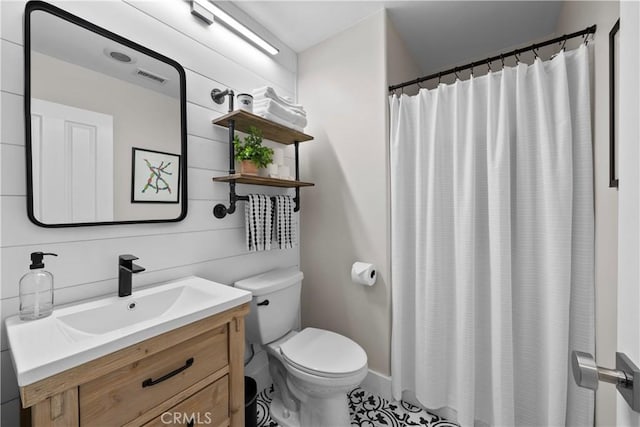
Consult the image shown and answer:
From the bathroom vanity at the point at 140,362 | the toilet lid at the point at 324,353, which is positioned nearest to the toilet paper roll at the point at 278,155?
the bathroom vanity at the point at 140,362

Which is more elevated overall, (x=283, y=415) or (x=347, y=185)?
(x=347, y=185)

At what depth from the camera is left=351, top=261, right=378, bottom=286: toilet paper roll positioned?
1.75 metres

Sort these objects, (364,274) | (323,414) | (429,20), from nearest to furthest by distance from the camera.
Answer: (323,414)
(364,274)
(429,20)

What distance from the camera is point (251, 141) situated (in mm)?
1604

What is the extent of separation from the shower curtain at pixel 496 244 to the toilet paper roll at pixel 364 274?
0.48ft

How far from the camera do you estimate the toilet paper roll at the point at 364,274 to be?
5.73 feet

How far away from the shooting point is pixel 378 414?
1.65 meters

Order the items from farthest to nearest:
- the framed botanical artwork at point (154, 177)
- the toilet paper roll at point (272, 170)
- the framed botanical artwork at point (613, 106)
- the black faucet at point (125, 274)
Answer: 1. the toilet paper roll at point (272, 170)
2. the framed botanical artwork at point (154, 177)
3. the black faucet at point (125, 274)
4. the framed botanical artwork at point (613, 106)

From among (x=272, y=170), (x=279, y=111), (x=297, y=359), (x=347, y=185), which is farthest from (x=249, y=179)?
(x=297, y=359)

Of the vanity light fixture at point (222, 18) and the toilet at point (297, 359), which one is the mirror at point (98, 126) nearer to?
the vanity light fixture at point (222, 18)

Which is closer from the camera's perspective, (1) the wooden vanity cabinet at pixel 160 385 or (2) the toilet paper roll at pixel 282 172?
(1) the wooden vanity cabinet at pixel 160 385

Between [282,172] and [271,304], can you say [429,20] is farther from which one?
[271,304]

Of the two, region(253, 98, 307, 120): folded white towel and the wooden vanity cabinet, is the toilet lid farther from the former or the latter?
region(253, 98, 307, 120): folded white towel

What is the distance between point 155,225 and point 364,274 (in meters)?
1.21
